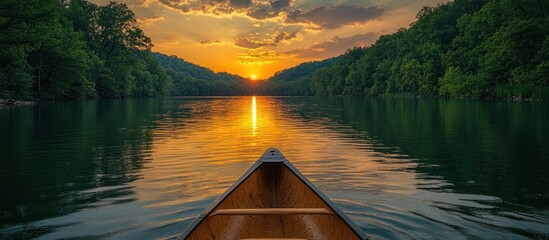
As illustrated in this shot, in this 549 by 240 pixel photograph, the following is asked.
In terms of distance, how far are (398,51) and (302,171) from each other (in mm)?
118241

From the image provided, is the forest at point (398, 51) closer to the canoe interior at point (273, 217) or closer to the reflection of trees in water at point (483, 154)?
the reflection of trees in water at point (483, 154)

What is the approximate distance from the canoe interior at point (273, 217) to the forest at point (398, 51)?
40379 mm

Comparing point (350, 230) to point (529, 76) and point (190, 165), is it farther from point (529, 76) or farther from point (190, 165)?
point (529, 76)

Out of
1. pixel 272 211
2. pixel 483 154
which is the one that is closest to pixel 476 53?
pixel 483 154

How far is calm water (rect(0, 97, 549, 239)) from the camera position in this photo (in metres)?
7.08

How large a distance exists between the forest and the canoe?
40372mm

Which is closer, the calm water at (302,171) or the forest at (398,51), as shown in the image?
the calm water at (302,171)

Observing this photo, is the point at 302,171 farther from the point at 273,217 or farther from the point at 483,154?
the point at 483,154

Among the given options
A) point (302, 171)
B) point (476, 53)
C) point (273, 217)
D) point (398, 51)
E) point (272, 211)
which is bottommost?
point (302, 171)

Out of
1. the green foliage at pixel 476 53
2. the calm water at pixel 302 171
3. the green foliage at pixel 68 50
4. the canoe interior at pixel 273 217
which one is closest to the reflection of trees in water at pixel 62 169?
the calm water at pixel 302 171

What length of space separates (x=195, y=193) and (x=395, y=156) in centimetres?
745

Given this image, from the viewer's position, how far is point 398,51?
123125 millimetres

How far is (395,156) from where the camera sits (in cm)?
1417

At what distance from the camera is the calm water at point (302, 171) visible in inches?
279
